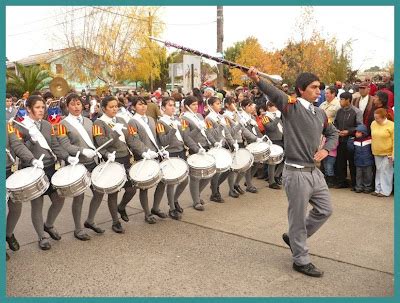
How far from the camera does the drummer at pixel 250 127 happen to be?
798cm

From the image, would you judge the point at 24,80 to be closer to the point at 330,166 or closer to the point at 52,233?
the point at 330,166

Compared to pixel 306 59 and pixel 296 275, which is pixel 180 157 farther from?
pixel 306 59

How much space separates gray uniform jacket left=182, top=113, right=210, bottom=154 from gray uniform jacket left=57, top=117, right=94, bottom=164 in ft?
4.96

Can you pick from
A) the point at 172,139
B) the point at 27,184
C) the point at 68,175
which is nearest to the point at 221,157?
the point at 172,139

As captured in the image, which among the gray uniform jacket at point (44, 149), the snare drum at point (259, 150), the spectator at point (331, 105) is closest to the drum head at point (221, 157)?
the snare drum at point (259, 150)

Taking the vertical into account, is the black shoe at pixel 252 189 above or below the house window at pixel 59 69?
below

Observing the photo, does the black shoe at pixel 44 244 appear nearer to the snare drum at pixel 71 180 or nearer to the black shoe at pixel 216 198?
the snare drum at pixel 71 180

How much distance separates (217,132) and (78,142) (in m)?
2.48

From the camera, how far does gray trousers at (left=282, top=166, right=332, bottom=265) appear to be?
14.4 ft

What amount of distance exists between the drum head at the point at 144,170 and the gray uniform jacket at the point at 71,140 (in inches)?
21.1

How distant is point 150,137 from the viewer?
6.08 m

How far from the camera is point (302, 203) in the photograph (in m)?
4.38

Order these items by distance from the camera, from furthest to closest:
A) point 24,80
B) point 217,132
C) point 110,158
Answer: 1. point 24,80
2. point 217,132
3. point 110,158

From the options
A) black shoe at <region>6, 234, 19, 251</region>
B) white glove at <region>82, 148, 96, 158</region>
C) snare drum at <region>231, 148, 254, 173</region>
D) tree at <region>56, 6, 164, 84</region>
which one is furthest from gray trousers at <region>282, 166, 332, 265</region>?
tree at <region>56, 6, 164, 84</region>
